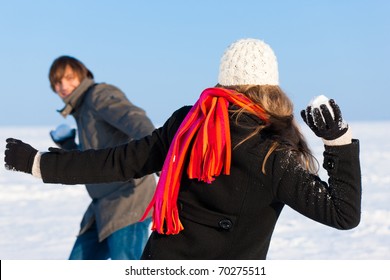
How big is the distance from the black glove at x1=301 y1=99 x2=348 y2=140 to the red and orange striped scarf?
18 cm

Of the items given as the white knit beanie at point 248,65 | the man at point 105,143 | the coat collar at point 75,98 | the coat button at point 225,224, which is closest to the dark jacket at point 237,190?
the coat button at point 225,224

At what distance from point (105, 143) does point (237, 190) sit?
1.96m

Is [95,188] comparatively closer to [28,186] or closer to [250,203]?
[250,203]

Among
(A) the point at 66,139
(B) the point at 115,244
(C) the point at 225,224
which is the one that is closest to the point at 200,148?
(C) the point at 225,224

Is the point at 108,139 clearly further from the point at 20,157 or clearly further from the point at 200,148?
the point at 200,148

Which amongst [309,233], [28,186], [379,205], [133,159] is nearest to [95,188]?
[133,159]

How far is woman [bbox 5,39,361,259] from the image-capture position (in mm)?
1771

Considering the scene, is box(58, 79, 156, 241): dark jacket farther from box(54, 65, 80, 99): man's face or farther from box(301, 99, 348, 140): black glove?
box(301, 99, 348, 140): black glove

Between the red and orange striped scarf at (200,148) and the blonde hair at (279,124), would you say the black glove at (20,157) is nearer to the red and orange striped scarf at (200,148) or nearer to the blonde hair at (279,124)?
the red and orange striped scarf at (200,148)

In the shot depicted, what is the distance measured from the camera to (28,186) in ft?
33.5

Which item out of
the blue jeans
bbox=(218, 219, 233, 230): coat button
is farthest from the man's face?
bbox=(218, 219, 233, 230): coat button

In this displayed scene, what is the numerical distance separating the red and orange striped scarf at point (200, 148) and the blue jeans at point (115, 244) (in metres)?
1.59

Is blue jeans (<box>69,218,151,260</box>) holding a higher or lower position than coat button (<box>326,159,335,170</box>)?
lower

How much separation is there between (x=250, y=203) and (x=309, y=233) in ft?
15.0
